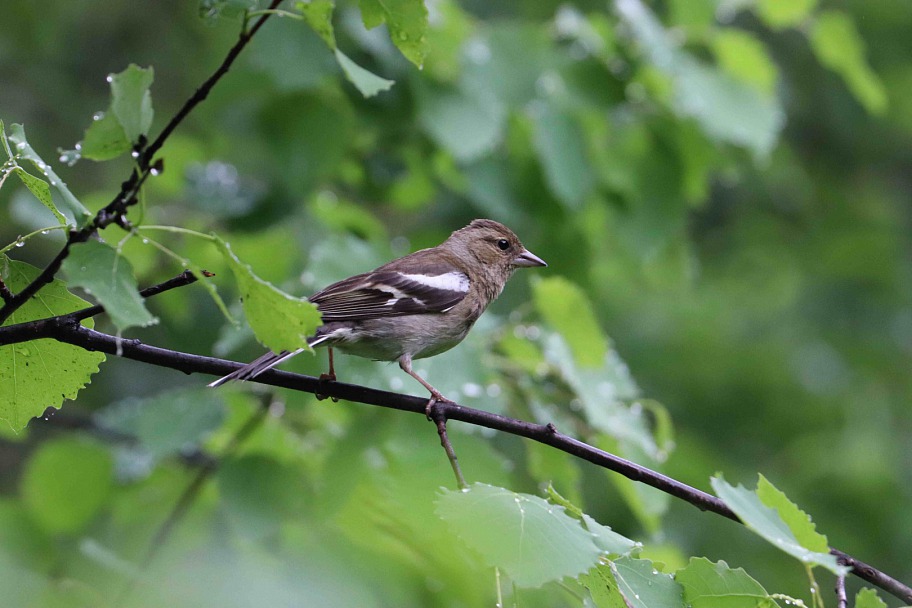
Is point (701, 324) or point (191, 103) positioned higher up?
point (701, 324)

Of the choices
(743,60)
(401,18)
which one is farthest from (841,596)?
(743,60)

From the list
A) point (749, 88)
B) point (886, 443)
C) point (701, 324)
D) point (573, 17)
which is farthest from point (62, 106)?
point (886, 443)

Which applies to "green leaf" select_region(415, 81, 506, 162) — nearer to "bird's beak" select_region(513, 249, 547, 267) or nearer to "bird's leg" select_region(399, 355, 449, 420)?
"bird's beak" select_region(513, 249, 547, 267)

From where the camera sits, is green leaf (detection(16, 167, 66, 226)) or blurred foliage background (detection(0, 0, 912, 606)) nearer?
green leaf (detection(16, 167, 66, 226))

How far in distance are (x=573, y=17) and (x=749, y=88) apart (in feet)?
3.74

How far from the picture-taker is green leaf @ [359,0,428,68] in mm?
2322

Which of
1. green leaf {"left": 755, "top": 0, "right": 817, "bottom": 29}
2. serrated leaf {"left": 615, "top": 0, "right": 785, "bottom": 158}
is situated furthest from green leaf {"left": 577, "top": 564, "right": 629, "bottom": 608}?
green leaf {"left": 755, "top": 0, "right": 817, "bottom": 29}

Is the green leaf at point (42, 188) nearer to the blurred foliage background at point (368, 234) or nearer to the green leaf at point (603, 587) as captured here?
the blurred foliage background at point (368, 234)

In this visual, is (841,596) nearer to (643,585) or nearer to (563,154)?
(643,585)

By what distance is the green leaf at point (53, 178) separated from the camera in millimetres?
2031

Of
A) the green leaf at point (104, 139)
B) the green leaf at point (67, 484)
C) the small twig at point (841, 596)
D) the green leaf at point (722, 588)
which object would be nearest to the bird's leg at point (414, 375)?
the green leaf at point (722, 588)

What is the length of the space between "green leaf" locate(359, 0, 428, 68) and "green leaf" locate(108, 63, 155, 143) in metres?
0.63

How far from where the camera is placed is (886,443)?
31.4 ft

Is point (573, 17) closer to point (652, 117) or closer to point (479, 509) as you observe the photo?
point (652, 117)
